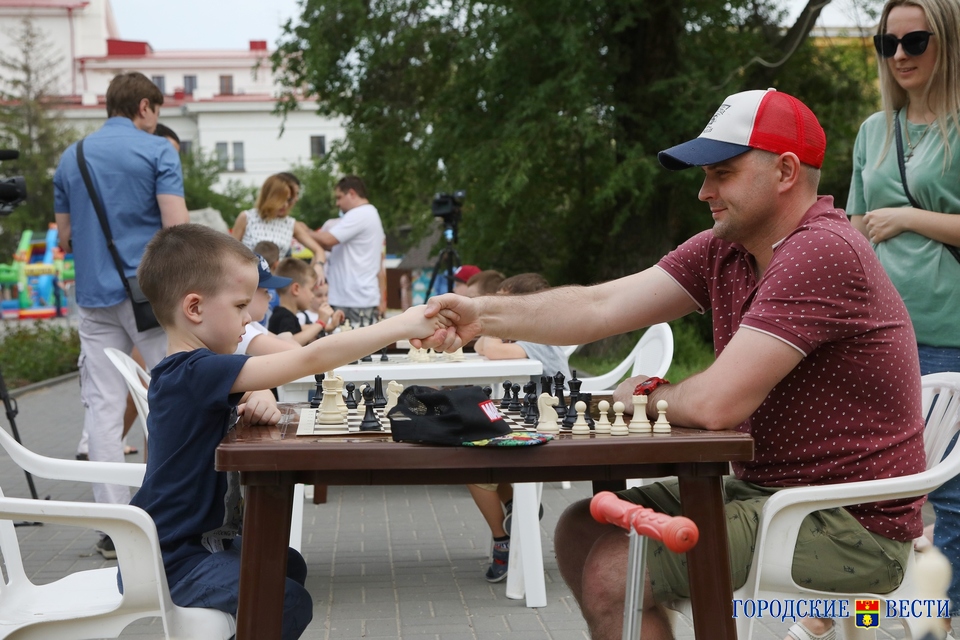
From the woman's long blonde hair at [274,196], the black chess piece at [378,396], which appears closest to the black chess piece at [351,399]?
the black chess piece at [378,396]

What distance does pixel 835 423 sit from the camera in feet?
8.04

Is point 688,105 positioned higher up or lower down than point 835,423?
higher up

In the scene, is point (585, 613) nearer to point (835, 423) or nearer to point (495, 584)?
point (835, 423)

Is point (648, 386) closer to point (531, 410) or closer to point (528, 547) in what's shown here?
point (531, 410)

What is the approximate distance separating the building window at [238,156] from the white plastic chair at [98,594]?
79545 mm

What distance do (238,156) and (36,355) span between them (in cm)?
6744

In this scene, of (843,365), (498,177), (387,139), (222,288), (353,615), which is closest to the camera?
(843,365)

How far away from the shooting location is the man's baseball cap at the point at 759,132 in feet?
8.47

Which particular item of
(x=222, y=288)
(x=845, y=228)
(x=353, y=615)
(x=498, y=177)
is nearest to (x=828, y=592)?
(x=845, y=228)

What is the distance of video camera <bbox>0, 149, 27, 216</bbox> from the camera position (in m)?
5.57

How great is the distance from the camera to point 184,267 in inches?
107

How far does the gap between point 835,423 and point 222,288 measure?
1563 mm

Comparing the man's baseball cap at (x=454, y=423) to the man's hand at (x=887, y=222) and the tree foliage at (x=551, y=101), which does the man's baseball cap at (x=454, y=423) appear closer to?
the man's hand at (x=887, y=222)

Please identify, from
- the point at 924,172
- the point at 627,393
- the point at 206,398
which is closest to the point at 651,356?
the point at 924,172
